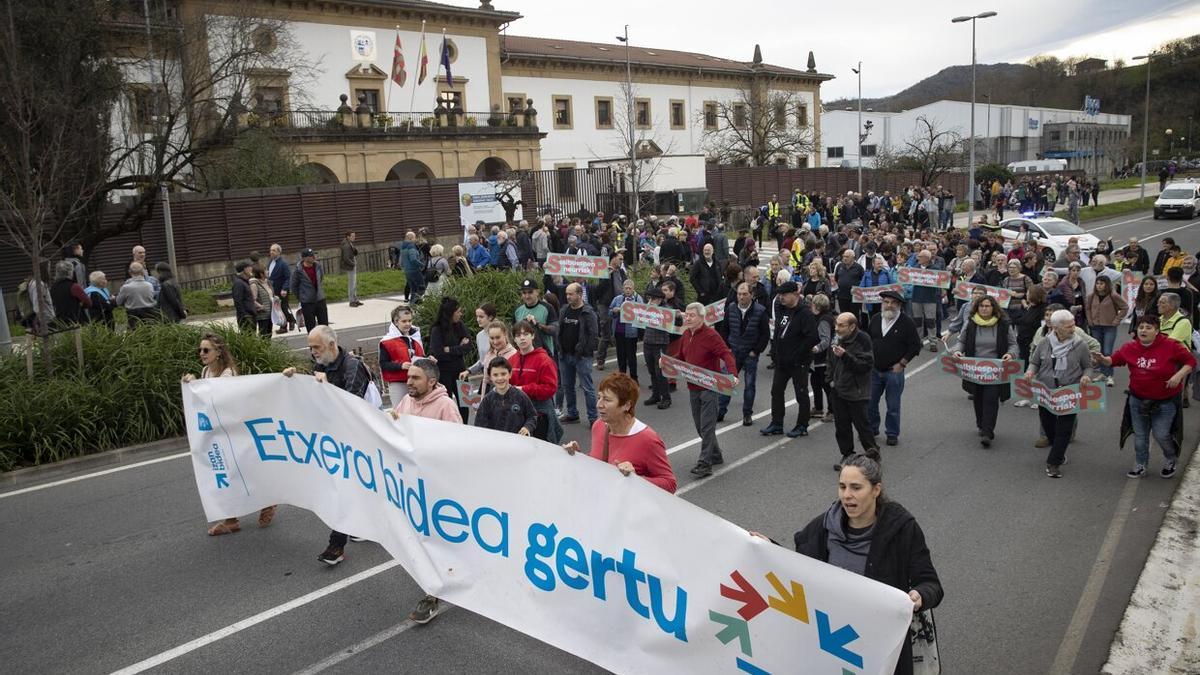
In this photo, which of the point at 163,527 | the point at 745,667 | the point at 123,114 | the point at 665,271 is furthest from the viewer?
the point at 123,114

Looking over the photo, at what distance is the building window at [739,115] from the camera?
2621 inches

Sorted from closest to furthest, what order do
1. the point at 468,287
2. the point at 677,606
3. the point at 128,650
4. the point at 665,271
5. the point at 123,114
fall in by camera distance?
1. the point at 677,606
2. the point at 128,650
3. the point at 665,271
4. the point at 468,287
5. the point at 123,114

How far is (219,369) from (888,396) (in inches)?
281

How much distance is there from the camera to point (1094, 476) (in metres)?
8.83

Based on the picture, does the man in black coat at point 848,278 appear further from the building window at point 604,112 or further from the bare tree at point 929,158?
the building window at point 604,112

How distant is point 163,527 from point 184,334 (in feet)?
16.1

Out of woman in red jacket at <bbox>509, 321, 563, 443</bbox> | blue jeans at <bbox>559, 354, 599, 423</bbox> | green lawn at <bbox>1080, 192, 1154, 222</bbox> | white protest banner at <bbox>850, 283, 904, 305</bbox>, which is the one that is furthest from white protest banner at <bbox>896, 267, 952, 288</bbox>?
green lawn at <bbox>1080, 192, 1154, 222</bbox>

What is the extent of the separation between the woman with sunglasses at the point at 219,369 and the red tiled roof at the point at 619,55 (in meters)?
50.2

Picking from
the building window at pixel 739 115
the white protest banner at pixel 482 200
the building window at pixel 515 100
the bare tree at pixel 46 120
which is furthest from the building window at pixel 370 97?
the building window at pixel 739 115

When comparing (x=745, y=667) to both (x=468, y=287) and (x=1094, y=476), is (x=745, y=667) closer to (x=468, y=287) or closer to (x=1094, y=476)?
(x=1094, y=476)

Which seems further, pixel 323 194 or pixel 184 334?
pixel 323 194

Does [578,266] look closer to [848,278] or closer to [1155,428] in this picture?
[848,278]

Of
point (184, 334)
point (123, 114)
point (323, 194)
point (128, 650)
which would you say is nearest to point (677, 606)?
point (128, 650)

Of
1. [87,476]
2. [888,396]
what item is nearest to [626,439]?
[888,396]
